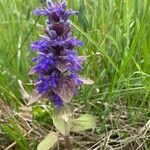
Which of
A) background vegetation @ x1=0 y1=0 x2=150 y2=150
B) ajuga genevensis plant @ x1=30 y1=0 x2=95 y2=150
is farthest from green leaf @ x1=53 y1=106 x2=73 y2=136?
background vegetation @ x1=0 y1=0 x2=150 y2=150

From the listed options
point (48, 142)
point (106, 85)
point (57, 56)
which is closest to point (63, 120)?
point (48, 142)

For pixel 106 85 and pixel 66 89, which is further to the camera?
pixel 106 85

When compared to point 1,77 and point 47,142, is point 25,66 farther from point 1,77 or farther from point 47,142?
point 47,142

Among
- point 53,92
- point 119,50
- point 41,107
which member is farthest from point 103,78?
point 53,92

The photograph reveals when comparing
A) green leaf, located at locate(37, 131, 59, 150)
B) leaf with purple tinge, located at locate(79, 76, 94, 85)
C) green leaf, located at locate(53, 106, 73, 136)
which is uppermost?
leaf with purple tinge, located at locate(79, 76, 94, 85)

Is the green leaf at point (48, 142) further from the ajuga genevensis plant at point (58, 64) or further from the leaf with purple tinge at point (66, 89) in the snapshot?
the leaf with purple tinge at point (66, 89)

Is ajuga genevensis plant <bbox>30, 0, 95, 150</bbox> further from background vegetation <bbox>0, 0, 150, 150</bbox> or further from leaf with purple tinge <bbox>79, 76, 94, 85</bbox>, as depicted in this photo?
background vegetation <bbox>0, 0, 150, 150</bbox>

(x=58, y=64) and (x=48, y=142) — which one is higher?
(x=58, y=64)

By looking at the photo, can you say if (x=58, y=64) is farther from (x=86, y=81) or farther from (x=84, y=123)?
(x=84, y=123)
